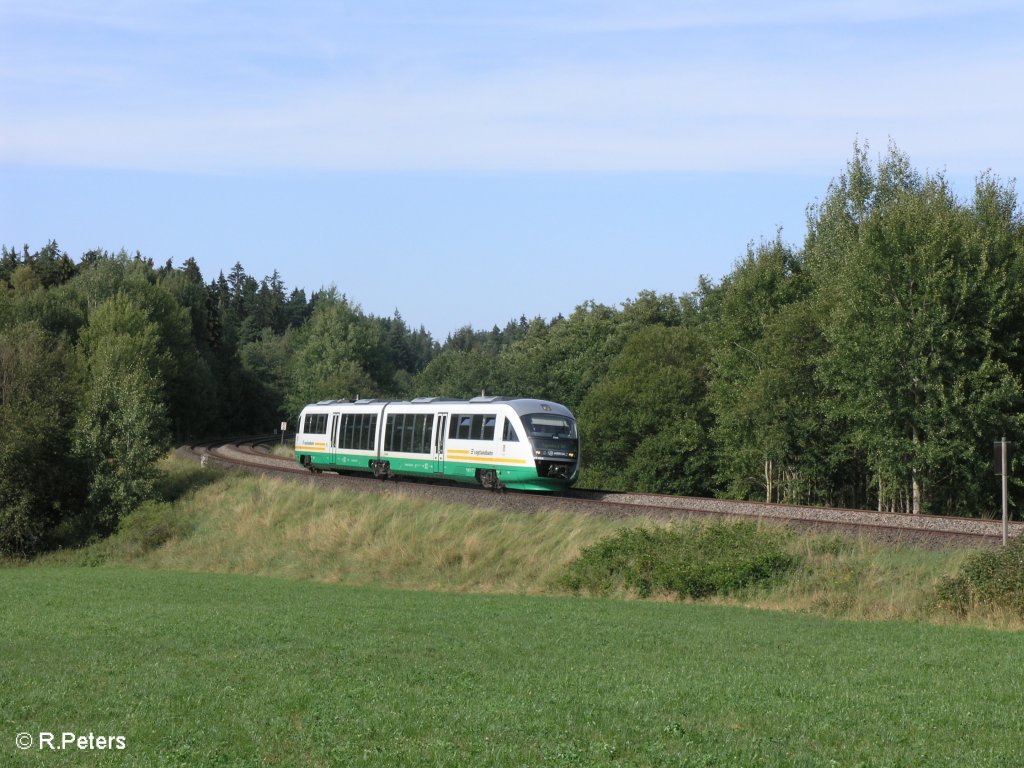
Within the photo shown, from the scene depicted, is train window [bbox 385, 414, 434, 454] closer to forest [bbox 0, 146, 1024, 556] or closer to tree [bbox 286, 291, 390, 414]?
forest [bbox 0, 146, 1024, 556]

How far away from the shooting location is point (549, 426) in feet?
113

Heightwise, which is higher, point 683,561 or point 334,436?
point 334,436

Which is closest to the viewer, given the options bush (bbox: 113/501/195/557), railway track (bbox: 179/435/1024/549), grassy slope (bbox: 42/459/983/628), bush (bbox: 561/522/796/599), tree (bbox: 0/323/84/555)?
grassy slope (bbox: 42/459/983/628)

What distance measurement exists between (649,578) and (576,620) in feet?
16.2

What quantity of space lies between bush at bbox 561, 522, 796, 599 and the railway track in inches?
60.7

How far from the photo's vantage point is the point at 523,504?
30.5 meters

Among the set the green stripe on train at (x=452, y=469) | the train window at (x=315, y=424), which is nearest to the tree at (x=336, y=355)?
the train window at (x=315, y=424)

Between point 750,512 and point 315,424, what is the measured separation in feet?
81.0

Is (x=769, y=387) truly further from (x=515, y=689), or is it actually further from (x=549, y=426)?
(x=515, y=689)

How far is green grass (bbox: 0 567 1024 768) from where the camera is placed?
388 inches

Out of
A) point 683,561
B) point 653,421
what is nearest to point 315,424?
point 653,421

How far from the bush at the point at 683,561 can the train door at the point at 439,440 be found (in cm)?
1229

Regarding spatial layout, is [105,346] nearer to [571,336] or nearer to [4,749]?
[571,336]

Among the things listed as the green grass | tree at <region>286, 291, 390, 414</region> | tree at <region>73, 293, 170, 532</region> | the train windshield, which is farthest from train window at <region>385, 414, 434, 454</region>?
tree at <region>286, 291, 390, 414</region>
